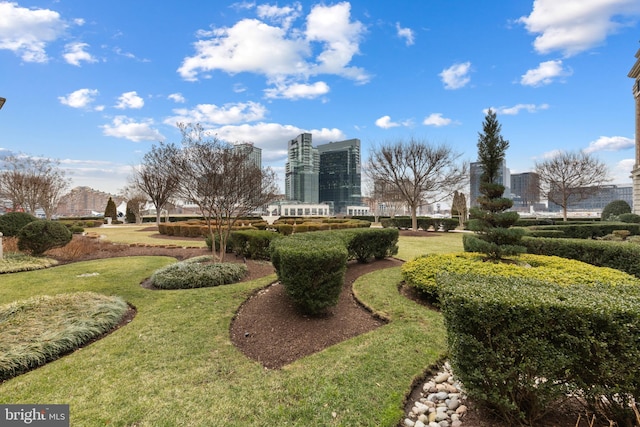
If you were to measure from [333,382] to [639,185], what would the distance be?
28897 millimetres

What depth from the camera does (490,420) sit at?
2.44 metres

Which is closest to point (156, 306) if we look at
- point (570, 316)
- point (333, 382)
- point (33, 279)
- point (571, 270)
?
point (333, 382)

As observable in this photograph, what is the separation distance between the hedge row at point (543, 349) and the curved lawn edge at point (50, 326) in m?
5.00

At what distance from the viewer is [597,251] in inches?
299

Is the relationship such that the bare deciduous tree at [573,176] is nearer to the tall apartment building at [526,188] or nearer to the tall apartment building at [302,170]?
the tall apartment building at [526,188]

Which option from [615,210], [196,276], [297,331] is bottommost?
[297,331]

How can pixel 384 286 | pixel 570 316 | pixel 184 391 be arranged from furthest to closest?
pixel 384 286, pixel 184 391, pixel 570 316

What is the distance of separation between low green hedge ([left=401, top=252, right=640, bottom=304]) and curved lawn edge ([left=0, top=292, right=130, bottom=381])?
553 centimetres

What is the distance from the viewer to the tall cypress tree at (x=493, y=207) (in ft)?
22.9

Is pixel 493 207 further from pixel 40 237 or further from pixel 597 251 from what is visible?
pixel 40 237

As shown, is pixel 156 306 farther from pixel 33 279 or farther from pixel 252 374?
pixel 33 279

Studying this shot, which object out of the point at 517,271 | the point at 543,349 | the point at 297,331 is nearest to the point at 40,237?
the point at 297,331

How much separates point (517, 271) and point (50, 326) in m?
7.89

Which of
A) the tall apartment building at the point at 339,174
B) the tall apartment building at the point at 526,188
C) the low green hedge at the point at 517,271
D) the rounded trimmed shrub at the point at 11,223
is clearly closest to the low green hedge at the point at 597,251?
the low green hedge at the point at 517,271
